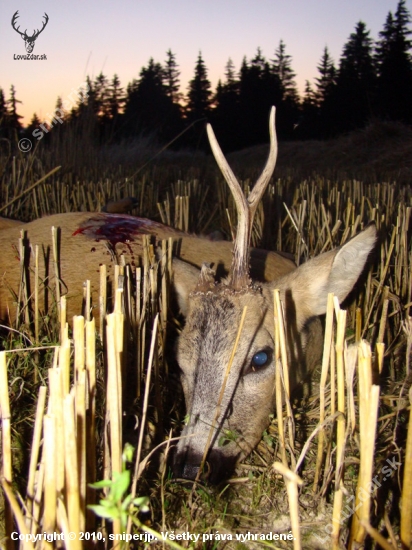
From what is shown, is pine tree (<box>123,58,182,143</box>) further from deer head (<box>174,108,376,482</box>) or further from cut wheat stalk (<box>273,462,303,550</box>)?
cut wheat stalk (<box>273,462,303,550</box>)

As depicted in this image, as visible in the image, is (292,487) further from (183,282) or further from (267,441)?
(183,282)

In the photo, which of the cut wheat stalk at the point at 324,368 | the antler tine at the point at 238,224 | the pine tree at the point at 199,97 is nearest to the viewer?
the cut wheat stalk at the point at 324,368

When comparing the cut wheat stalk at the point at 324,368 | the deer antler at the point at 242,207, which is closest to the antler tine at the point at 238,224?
the deer antler at the point at 242,207

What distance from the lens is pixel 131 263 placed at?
3.48 m

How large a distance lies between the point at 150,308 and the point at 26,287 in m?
0.88

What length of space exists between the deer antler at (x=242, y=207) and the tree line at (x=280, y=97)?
13786 mm

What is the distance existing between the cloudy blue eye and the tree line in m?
14.1

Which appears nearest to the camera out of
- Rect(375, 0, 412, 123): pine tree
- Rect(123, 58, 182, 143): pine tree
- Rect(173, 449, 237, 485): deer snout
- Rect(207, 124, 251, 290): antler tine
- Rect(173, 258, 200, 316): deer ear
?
Rect(173, 449, 237, 485): deer snout

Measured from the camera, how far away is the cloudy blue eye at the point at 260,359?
270cm

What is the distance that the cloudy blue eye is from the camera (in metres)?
2.70

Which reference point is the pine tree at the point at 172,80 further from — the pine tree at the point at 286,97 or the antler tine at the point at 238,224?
the antler tine at the point at 238,224

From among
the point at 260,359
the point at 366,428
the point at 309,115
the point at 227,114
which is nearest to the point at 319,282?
the point at 260,359

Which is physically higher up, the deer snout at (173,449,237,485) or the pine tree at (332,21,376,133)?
the pine tree at (332,21,376,133)

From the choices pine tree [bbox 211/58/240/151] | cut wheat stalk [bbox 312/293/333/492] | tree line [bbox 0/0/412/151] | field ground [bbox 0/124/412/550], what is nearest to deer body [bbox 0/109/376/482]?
field ground [bbox 0/124/412/550]
